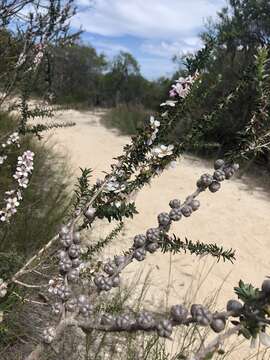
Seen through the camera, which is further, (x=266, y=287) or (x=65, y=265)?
(x=65, y=265)

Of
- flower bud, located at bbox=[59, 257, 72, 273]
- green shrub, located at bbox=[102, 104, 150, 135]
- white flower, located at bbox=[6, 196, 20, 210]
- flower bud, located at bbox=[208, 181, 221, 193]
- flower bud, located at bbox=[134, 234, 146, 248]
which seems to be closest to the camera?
flower bud, located at bbox=[59, 257, 72, 273]

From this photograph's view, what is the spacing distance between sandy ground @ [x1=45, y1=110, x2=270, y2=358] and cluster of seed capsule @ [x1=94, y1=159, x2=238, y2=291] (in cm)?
212

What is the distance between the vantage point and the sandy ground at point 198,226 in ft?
14.6

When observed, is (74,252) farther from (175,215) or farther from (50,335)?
(175,215)

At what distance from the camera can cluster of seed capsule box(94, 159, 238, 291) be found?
104 cm

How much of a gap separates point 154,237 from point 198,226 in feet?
17.1

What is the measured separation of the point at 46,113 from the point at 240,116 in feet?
27.8

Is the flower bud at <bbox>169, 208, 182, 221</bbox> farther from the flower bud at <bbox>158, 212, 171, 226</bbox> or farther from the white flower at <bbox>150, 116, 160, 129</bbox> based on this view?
the white flower at <bbox>150, 116, 160, 129</bbox>

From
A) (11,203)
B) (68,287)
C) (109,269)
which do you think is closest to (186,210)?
(109,269)

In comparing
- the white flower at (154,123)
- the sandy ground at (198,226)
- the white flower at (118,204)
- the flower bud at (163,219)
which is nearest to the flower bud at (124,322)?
the flower bud at (163,219)

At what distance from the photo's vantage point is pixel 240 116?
36.4 feet

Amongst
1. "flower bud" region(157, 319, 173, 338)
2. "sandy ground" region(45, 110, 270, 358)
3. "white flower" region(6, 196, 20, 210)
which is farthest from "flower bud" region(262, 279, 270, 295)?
"sandy ground" region(45, 110, 270, 358)

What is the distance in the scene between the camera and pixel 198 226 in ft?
20.4

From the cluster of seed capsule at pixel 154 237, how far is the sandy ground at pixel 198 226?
2.12 metres
